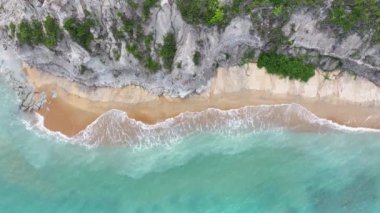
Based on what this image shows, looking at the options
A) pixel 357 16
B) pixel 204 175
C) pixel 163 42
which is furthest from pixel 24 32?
pixel 357 16

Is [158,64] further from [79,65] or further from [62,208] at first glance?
[62,208]

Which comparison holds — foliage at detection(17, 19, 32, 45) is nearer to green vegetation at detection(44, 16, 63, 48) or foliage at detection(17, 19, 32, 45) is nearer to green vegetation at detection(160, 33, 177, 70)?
green vegetation at detection(44, 16, 63, 48)

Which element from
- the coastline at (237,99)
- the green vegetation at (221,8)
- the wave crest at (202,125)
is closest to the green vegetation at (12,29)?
the coastline at (237,99)

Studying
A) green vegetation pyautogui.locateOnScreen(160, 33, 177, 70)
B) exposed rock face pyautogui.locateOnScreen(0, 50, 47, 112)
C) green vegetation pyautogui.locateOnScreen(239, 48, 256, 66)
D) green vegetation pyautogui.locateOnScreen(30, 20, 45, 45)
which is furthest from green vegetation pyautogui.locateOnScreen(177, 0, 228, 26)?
exposed rock face pyautogui.locateOnScreen(0, 50, 47, 112)

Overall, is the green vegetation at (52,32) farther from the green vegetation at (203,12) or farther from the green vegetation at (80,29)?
the green vegetation at (203,12)

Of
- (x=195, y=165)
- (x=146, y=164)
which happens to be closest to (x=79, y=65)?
(x=146, y=164)

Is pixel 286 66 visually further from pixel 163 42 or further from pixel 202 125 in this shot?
pixel 163 42

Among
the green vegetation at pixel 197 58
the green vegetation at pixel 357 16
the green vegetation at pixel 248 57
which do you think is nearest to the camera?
the green vegetation at pixel 357 16
